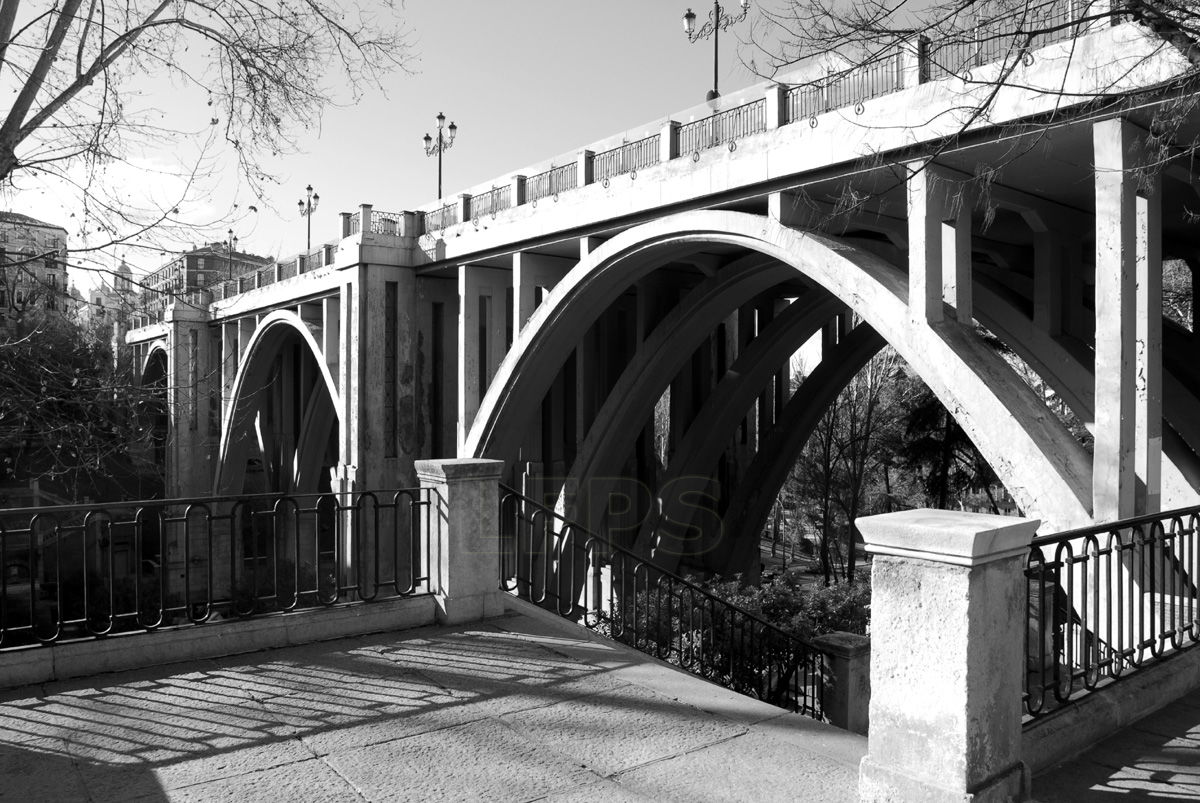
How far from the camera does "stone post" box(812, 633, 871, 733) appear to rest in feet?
32.0

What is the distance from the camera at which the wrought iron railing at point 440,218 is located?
1792cm

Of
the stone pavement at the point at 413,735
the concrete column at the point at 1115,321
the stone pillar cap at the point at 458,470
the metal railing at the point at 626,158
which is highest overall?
the metal railing at the point at 626,158

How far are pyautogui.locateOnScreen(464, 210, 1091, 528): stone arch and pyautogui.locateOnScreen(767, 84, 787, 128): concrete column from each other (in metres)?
1.22

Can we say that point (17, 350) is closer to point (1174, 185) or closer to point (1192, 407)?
point (1174, 185)

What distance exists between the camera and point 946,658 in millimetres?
3145

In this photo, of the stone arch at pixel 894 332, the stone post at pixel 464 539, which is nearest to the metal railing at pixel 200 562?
the stone post at pixel 464 539

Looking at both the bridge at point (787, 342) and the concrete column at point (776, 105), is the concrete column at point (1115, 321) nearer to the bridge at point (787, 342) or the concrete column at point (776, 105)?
the bridge at point (787, 342)

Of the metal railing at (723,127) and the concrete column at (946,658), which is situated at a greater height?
the metal railing at (723,127)

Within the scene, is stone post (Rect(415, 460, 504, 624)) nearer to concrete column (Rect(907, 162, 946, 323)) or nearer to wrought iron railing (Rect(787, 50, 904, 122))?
concrete column (Rect(907, 162, 946, 323))

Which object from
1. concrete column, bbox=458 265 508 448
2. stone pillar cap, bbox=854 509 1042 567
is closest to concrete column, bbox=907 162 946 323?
stone pillar cap, bbox=854 509 1042 567

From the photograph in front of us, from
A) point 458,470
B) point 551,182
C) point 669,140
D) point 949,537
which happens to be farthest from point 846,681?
point 551,182

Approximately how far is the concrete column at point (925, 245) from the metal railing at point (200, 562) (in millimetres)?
5628

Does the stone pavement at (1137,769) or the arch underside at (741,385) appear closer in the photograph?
the stone pavement at (1137,769)

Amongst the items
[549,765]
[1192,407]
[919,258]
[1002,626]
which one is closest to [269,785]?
[549,765]
